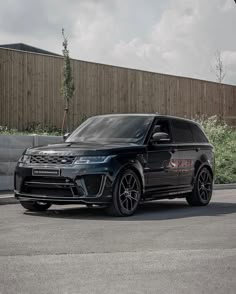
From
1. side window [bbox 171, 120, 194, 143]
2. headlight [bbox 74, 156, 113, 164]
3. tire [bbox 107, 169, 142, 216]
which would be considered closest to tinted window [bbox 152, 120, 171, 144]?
side window [bbox 171, 120, 194, 143]

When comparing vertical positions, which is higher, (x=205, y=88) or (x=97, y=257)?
(x=205, y=88)

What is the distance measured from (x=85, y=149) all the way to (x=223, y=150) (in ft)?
47.2

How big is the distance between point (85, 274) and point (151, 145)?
213 inches

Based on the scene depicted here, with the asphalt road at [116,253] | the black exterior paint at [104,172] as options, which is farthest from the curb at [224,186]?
the asphalt road at [116,253]

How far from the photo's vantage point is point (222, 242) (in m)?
8.09

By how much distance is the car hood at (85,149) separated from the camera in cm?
1031

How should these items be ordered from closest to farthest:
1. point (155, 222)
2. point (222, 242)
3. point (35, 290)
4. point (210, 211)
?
point (35, 290), point (222, 242), point (155, 222), point (210, 211)

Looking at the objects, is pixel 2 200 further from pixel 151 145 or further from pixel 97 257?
pixel 97 257

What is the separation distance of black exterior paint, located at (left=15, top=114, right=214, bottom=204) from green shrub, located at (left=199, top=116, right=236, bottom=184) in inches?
337

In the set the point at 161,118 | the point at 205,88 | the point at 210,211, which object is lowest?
the point at 210,211

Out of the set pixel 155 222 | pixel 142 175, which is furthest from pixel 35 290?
pixel 142 175

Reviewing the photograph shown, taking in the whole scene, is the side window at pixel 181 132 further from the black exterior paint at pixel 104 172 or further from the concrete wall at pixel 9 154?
the concrete wall at pixel 9 154

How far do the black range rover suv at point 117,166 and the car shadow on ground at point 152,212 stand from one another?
0.74 ft

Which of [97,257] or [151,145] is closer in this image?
[97,257]
